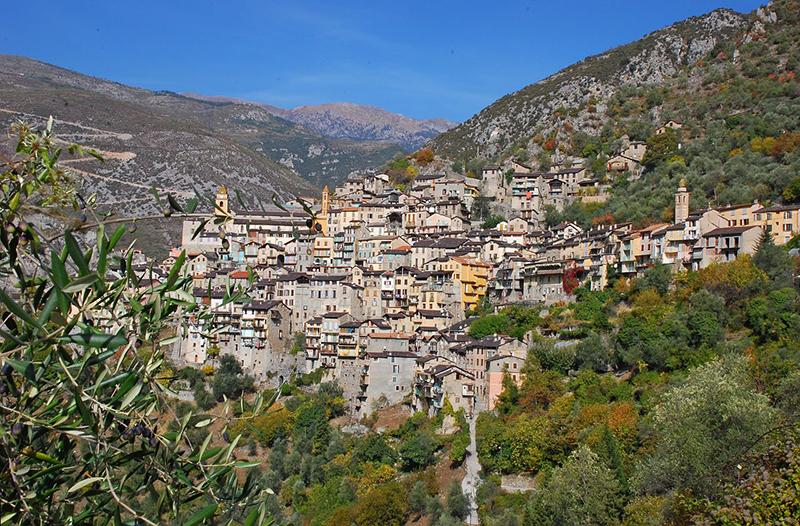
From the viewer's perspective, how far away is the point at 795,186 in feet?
162

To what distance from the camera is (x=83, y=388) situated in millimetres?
4340

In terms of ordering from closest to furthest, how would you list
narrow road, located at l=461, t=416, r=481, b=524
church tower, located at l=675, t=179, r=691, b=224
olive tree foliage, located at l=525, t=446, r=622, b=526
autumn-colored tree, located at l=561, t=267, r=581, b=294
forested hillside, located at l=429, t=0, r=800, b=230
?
olive tree foliage, located at l=525, t=446, r=622, b=526, narrow road, located at l=461, t=416, r=481, b=524, church tower, located at l=675, t=179, r=691, b=224, autumn-colored tree, located at l=561, t=267, r=581, b=294, forested hillside, located at l=429, t=0, r=800, b=230

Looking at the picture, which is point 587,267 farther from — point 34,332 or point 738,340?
point 34,332

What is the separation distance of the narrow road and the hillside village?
2.96 meters

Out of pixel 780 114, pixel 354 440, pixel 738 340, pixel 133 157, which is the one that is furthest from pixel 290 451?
pixel 133 157

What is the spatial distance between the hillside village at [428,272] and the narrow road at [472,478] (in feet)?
9.71

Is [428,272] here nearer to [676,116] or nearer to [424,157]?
[676,116]

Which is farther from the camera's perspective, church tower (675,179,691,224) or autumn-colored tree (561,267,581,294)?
autumn-colored tree (561,267,581,294)

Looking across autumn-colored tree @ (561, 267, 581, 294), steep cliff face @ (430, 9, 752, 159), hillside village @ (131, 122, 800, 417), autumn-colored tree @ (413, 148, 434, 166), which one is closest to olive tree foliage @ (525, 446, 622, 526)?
hillside village @ (131, 122, 800, 417)

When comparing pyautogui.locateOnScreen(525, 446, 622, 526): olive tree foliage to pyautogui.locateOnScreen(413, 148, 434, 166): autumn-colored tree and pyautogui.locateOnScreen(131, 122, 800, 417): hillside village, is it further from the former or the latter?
pyautogui.locateOnScreen(413, 148, 434, 166): autumn-colored tree

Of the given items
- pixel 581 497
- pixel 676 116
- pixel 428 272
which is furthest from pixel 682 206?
pixel 676 116

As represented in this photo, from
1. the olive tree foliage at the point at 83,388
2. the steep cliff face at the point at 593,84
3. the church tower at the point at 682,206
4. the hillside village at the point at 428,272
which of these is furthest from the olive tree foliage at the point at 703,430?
the steep cliff face at the point at 593,84

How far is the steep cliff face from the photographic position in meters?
94.4

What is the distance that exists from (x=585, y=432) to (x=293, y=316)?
25.6m
